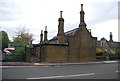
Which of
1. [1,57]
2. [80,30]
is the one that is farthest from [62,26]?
[1,57]

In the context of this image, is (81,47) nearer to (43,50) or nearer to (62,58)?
(62,58)

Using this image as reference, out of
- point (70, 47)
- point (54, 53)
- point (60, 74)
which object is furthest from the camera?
point (70, 47)

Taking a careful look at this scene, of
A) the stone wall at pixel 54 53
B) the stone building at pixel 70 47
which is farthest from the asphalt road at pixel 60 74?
the stone building at pixel 70 47

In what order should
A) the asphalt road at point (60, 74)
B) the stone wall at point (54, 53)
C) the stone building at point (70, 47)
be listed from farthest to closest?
the stone building at point (70, 47), the stone wall at point (54, 53), the asphalt road at point (60, 74)

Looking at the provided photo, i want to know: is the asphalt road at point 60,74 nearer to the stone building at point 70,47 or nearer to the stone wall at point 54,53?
the stone wall at point 54,53

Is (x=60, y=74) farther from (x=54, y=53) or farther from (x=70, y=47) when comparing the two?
(x=70, y=47)

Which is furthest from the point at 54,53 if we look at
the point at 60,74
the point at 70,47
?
the point at 60,74

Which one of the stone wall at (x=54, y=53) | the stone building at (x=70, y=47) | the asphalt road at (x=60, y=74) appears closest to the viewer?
the asphalt road at (x=60, y=74)

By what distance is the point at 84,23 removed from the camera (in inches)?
1109

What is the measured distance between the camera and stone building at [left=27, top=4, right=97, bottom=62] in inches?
941

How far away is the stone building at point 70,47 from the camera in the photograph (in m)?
23.9

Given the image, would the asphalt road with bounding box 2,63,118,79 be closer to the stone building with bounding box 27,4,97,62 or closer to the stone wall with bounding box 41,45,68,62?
the stone wall with bounding box 41,45,68,62

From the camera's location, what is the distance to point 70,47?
25938mm

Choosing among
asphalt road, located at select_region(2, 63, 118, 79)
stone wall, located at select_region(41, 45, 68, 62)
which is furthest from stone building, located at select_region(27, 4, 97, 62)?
asphalt road, located at select_region(2, 63, 118, 79)
